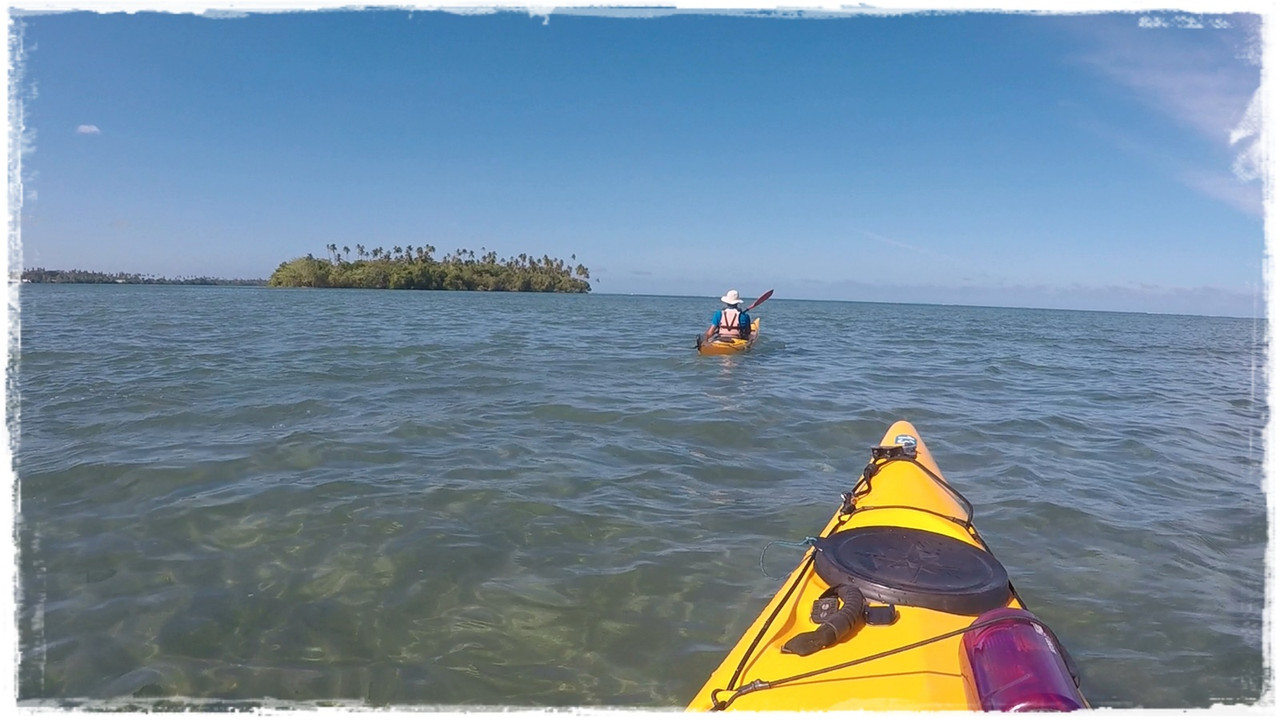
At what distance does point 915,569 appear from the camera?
3.10 m

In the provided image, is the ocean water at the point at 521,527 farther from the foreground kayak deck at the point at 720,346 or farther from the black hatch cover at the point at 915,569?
the foreground kayak deck at the point at 720,346

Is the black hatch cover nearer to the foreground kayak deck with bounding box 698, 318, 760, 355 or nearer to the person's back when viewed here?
the foreground kayak deck with bounding box 698, 318, 760, 355

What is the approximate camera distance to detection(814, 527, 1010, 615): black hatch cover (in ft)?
9.39

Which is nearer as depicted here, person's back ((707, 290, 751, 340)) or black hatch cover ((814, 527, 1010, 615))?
black hatch cover ((814, 527, 1010, 615))

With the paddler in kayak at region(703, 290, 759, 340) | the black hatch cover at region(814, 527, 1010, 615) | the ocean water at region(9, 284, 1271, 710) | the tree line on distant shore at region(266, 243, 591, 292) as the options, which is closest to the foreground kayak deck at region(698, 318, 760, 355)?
the paddler in kayak at region(703, 290, 759, 340)

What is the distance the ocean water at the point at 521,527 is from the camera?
346cm

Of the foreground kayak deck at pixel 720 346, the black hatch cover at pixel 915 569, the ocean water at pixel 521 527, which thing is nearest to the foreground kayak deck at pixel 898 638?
the black hatch cover at pixel 915 569

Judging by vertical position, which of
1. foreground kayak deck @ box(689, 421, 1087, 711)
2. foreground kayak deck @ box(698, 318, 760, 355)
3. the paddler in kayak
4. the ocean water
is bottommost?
the ocean water

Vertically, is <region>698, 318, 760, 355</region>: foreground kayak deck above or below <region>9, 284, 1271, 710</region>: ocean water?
above

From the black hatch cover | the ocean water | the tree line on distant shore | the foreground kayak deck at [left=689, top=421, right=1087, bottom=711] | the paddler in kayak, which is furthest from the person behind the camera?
the tree line on distant shore

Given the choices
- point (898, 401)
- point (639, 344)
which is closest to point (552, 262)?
point (639, 344)

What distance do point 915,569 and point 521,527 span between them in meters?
3.03

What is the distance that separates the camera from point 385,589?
13.6 ft

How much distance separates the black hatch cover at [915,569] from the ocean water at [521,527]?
3.07ft
